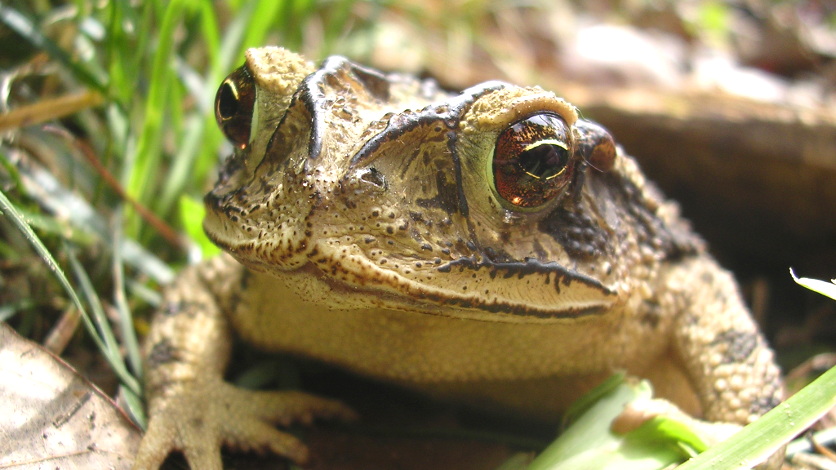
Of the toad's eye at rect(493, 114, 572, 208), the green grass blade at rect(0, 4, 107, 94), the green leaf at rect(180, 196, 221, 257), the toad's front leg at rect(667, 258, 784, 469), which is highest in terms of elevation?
the toad's eye at rect(493, 114, 572, 208)

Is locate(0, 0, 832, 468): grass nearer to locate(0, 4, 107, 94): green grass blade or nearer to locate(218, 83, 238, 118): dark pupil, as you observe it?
locate(0, 4, 107, 94): green grass blade

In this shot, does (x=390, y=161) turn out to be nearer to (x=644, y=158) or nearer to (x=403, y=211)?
(x=403, y=211)

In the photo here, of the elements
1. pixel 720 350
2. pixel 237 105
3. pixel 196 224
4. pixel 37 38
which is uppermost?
pixel 237 105

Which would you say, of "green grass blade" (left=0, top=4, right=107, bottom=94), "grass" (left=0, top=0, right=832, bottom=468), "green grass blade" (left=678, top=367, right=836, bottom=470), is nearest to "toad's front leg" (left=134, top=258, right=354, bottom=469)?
"grass" (left=0, top=0, right=832, bottom=468)

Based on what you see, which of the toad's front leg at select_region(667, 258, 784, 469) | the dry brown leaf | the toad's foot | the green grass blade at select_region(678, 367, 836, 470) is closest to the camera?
the green grass blade at select_region(678, 367, 836, 470)

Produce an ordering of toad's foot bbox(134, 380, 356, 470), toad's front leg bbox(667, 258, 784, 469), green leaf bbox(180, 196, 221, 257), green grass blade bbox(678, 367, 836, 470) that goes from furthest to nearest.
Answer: green leaf bbox(180, 196, 221, 257), toad's front leg bbox(667, 258, 784, 469), toad's foot bbox(134, 380, 356, 470), green grass blade bbox(678, 367, 836, 470)

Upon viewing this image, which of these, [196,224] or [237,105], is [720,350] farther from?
[196,224]

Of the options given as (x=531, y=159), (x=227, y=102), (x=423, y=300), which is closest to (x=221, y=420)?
(x=423, y=300)

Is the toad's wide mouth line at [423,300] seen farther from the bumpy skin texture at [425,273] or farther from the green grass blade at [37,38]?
the green grass blade at [37,38]

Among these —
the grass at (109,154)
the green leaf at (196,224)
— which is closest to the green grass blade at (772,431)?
the grass at (109,154)
